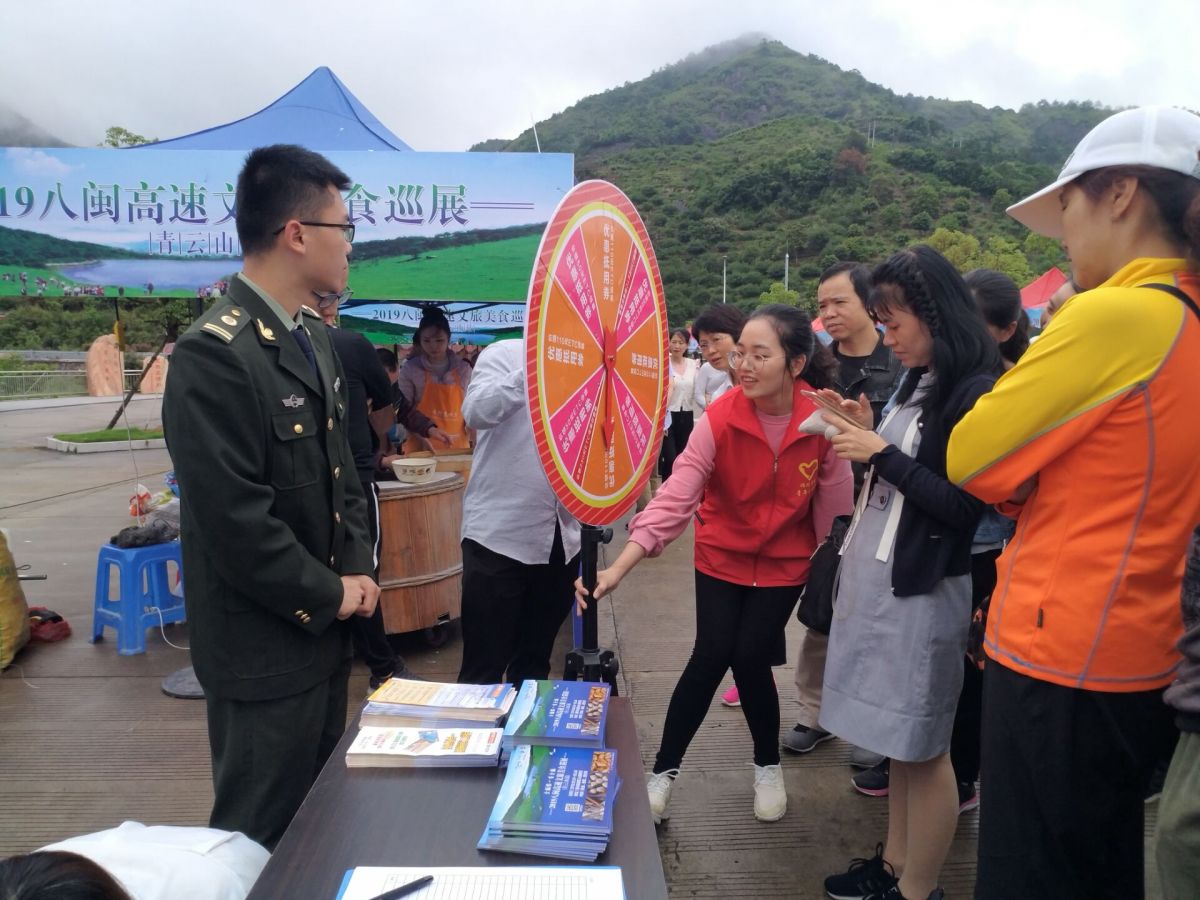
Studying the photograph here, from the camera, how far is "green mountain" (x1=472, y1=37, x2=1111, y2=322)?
1844 inches

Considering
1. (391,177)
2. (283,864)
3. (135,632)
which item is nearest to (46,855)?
(283,864)

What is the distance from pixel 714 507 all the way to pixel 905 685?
2.64ft

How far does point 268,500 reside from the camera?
1.53 metres


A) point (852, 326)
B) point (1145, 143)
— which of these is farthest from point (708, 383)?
point (1145, 143)

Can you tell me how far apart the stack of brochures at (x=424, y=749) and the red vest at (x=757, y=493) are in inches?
47.2

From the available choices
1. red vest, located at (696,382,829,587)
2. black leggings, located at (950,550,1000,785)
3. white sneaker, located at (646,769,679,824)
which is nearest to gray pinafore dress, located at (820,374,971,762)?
red vest, located at (696,382,829,587)

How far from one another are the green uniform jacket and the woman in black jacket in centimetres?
127

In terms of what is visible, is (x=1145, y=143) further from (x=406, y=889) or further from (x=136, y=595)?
(x=136, y=595)

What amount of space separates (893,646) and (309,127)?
17.5ft

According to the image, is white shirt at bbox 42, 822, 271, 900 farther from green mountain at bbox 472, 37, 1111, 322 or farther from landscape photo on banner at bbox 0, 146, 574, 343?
green mountain at bbox 472, 37, 1111, 322

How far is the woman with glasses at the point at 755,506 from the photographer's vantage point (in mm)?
2385

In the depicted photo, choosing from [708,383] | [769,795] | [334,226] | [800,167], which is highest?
[800,167]

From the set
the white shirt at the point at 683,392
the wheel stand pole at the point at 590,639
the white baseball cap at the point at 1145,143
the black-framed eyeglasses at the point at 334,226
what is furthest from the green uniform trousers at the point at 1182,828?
the white shirt at the point at 683,392

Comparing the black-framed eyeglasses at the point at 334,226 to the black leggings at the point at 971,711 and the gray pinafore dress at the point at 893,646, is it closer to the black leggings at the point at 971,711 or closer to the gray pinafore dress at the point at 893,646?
the gray pinafore dress at the point at 893,646
